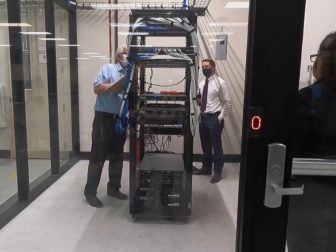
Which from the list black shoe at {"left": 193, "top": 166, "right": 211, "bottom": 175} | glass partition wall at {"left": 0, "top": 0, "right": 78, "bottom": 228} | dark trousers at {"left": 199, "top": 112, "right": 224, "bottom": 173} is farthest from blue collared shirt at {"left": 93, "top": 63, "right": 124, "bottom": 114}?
black shoe at {"left": 193, "top": 166, "right": 211, "bottom": 175}

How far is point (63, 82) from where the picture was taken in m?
2.32

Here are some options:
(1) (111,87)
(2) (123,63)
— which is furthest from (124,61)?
(1) (111,87)

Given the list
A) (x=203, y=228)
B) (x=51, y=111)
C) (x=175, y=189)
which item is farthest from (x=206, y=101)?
(x=51, y=111)

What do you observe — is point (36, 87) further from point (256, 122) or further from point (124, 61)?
point (256, 122)

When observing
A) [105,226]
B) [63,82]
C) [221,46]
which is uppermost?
[221,46]

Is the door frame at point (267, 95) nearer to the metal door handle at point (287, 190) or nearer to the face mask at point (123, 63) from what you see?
the metal door handle at point (287, 190)

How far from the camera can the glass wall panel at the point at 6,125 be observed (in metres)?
2.18

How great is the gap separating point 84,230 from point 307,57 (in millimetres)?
1814

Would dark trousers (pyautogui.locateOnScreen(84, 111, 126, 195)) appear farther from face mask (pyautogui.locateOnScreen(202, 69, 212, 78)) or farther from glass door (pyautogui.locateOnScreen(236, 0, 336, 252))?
glass door (pyautogui.locateOnScreen(236, 0, 336, 252))

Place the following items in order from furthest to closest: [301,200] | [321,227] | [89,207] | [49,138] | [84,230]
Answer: [49,138], [89,207], [84,230], [321,227], [301,200]

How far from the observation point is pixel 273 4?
964 mm

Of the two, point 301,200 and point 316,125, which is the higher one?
point 316,125

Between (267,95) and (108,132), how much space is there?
137cm

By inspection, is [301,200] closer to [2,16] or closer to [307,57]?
[307,57]
